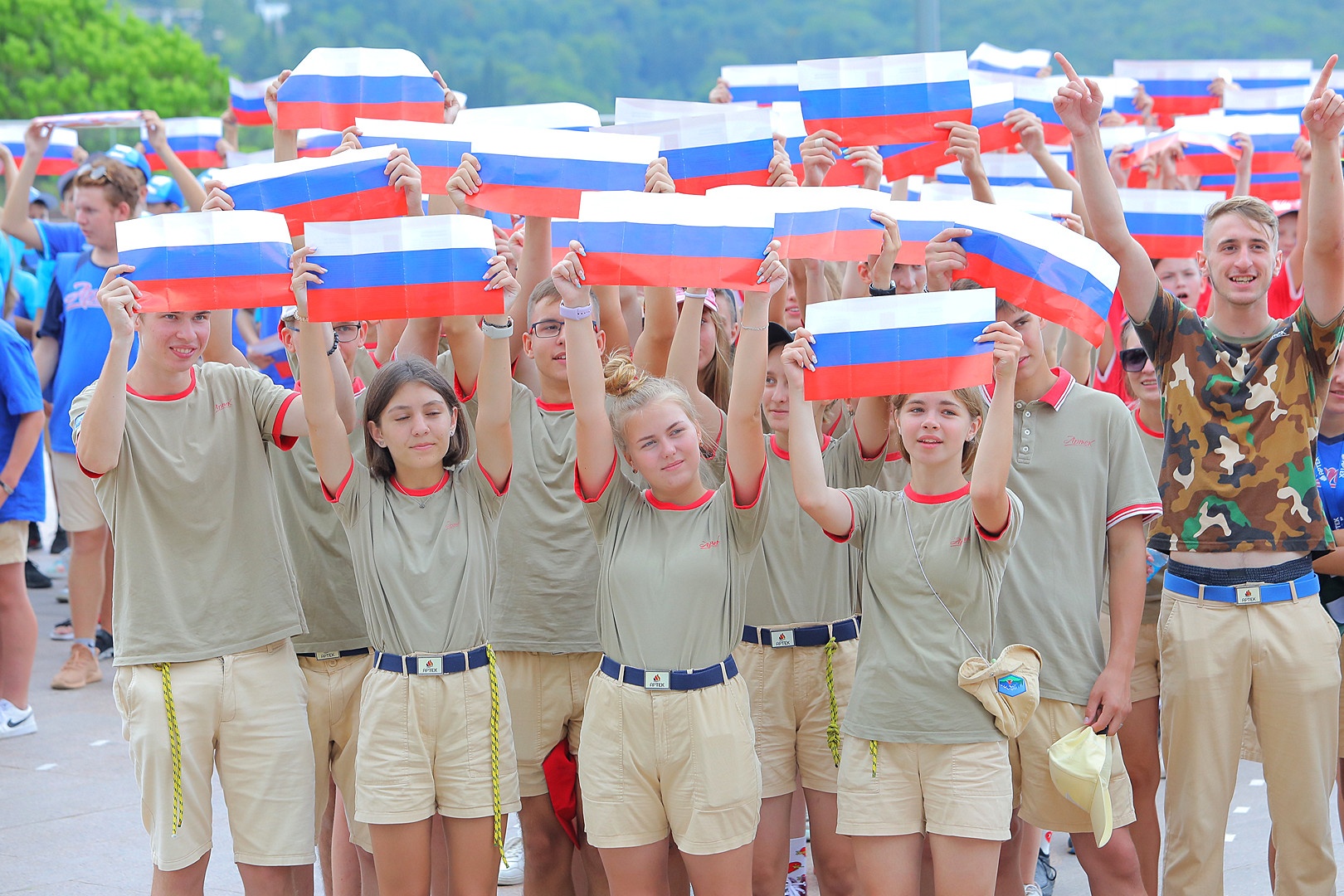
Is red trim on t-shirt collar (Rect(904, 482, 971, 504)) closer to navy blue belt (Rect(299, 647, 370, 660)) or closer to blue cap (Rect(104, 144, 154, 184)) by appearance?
navy blue belt (Rect(299, 647, 370, 660))

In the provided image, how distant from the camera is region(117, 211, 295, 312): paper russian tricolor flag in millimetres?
3711

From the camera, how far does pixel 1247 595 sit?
405 cm

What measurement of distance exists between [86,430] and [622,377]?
4.99 feet

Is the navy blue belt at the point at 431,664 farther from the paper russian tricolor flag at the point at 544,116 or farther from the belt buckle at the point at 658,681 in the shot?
the paper russian tricolor flag at the point at 544,116

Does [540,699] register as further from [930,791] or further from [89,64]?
[89,64]

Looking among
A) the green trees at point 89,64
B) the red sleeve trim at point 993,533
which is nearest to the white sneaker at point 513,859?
the red sleeve trim at point 993,533

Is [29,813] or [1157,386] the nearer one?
[1157,386]

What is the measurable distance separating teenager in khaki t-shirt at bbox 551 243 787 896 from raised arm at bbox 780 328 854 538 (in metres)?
0.09

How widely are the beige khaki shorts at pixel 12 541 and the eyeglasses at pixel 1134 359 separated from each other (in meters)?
5.30

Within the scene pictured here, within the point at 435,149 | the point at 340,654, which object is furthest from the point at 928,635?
the point at 435,149

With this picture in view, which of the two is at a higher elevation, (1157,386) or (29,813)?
(1157,386)

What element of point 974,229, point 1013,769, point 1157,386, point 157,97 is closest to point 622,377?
point 974,229

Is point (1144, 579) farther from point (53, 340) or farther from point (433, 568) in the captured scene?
point (53, 340)

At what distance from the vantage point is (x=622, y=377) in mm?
4020
